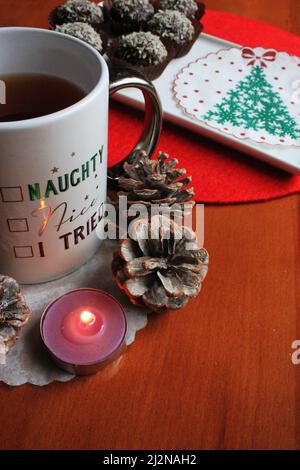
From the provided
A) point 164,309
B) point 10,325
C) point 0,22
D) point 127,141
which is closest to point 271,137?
point 127,141

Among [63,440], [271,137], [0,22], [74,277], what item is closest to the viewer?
[63,440]

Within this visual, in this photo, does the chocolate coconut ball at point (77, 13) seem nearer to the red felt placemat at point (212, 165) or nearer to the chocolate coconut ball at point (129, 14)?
the chocolate coconut ball at point (129, 14)

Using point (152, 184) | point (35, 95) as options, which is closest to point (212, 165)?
point (152, 184)

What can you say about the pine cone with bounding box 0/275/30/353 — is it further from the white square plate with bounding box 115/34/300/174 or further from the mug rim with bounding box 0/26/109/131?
the white square plate with bounding box 115/34/300/174

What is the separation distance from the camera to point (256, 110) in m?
0.69

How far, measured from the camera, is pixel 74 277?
483 millimetres

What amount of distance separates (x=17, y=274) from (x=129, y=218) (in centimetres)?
13

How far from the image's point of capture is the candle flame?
0.42 m

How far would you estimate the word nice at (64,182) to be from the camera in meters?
0.38

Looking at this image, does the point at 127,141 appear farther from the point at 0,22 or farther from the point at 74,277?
the point at 0,22

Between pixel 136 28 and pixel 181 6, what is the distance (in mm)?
93

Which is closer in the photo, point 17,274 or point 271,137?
point 17,274

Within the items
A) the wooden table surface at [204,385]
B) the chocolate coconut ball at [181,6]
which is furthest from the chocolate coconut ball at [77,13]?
the wooden table surface at [204,385]

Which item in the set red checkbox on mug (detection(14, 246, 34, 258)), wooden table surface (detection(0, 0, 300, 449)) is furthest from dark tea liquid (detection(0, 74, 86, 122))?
wooden table surface (detection(0, 0, 300, 449))
